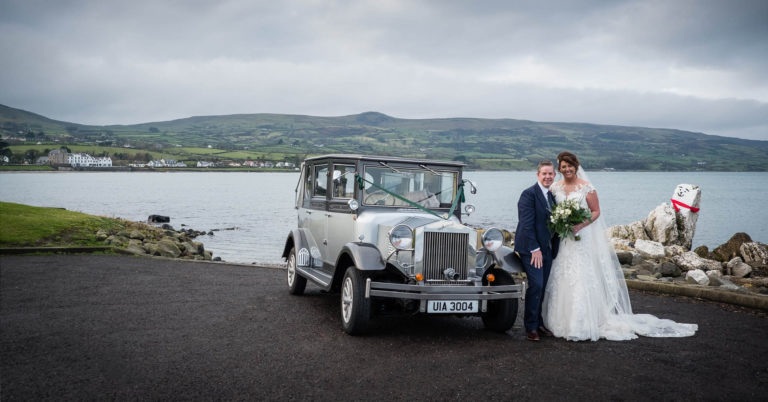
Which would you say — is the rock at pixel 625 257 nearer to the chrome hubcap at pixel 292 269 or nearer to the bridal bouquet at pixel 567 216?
the bridal bouquet at pixel 567 216

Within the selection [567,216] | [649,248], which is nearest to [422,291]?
[567,216]

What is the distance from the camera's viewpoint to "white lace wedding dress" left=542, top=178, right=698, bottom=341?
6.34 m

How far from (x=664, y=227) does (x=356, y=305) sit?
18.3 meters

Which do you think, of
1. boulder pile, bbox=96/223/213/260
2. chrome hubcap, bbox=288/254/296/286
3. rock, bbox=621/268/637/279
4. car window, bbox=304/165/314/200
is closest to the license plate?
chrome hubcap, bbox=288/254/296/286

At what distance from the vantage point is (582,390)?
4586 mm

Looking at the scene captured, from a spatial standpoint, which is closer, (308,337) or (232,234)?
(308,337)

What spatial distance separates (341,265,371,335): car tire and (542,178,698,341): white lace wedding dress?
93.5 inches

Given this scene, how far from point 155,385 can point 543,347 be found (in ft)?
13.6

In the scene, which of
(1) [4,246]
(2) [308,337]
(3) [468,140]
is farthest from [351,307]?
(3) [468,140]

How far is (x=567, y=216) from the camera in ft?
20.7

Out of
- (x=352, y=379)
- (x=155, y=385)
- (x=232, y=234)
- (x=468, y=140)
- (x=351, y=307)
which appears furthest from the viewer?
(x=468, y=140)

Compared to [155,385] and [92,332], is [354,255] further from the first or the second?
[92,332]

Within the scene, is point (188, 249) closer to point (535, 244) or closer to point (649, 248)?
point (535, 244)

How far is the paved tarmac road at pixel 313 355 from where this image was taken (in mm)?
4473
